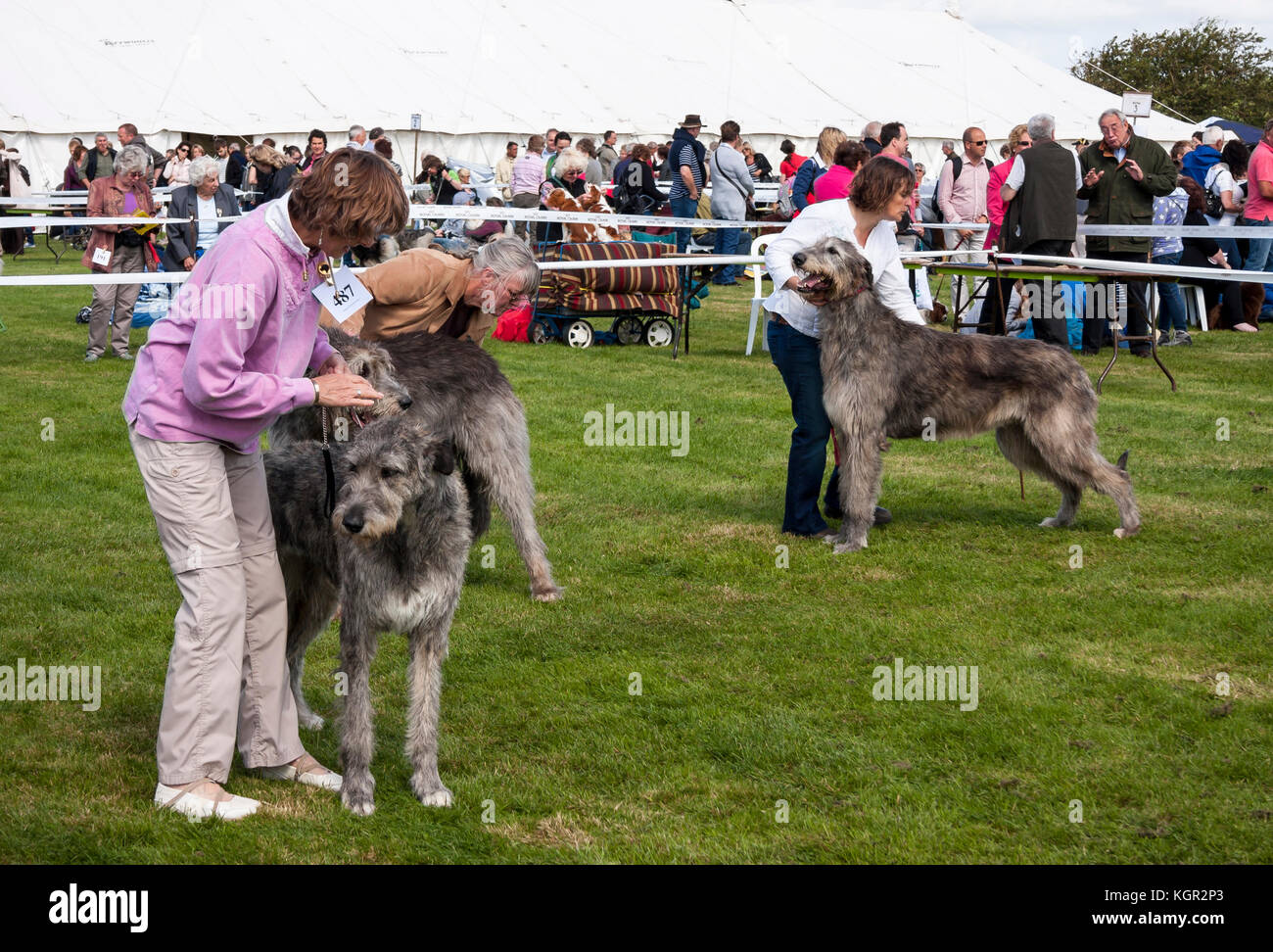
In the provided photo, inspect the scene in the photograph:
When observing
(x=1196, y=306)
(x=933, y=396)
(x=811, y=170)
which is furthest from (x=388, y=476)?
(x=1196, y=306)

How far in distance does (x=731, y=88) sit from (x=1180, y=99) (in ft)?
112

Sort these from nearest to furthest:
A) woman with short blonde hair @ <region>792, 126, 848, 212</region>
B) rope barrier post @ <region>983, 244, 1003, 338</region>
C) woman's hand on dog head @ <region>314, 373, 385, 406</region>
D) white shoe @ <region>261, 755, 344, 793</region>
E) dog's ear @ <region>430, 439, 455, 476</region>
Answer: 1. woman's hand on dog head @ <region>314, 373, 385, 406</region>
2. dog's ear @ <region>430, 439, 455, 476</region>
3. white shoe @ <region>261, 755, 344, 793</region>
4. rope barrier post @ <region>983, 244, 1003, 338</region>
5. woman with short blonde hair @ <region>792, 126, 848, 212</region>

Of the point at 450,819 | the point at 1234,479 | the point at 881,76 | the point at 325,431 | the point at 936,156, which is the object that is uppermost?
the point at 881,76

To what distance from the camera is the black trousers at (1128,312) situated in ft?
45.5

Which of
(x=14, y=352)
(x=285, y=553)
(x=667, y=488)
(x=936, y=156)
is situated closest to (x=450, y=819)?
(x=285, y=553)

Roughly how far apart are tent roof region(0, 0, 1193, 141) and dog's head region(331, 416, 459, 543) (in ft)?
101

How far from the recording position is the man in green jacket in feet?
46.4

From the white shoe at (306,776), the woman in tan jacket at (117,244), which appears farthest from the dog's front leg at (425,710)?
the woman in tan jacket at (117,244)

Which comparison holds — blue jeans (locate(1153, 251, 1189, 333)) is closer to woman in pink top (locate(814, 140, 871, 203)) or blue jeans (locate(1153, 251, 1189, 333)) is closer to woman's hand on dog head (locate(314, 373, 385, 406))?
woman in pink top (locate(814, 140, 871, 203))

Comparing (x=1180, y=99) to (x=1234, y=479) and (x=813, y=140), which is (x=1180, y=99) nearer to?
(x=813, y=140)

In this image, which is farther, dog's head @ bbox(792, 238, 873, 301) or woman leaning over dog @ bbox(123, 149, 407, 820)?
dog's head @ bbox(792, 238, 873, 301)

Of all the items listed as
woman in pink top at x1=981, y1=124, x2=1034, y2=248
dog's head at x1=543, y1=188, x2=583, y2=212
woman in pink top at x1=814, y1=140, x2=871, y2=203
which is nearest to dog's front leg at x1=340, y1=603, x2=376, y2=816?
woman in pink top at x1=814, y1=140, x2=871, y2=203

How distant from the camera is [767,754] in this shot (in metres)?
4.67

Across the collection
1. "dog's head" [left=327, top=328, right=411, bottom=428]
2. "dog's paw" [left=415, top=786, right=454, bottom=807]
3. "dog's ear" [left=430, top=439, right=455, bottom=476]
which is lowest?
"dog's paw" [left=415, top=786, right=454, bottom=807]
